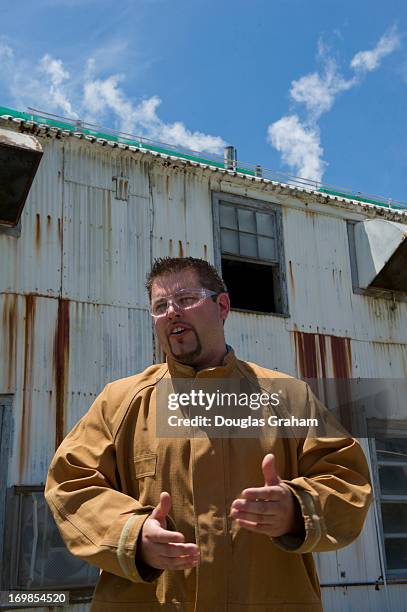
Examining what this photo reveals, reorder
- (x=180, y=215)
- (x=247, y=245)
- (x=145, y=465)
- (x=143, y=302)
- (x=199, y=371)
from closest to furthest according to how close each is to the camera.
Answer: (x=145, y=465) < (x=199, y=371) < (x=143, y=302) < (x=180, y=215) < (x=247, y=245)

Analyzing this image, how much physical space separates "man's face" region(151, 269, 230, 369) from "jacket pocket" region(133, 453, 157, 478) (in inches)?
16.4

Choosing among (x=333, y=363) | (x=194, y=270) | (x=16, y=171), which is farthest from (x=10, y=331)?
(x=194, y=270)

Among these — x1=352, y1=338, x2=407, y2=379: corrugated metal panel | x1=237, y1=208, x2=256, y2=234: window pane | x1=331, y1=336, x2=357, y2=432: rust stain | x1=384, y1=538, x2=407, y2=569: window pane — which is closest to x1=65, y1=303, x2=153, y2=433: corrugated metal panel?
x1=237, y1=208, x2=256, y2=234: window pane

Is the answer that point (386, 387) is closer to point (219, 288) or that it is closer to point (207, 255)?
point (207, 255)

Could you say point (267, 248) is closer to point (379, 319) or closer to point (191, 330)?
point (379, 319)

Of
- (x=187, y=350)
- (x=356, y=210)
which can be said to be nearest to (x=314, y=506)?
(x=187, y=350)

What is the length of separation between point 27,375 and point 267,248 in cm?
406

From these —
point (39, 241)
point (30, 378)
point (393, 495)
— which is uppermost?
point (39, 241)

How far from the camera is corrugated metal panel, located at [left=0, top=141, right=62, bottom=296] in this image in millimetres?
7355

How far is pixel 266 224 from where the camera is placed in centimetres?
949

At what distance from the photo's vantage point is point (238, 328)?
28.0ft

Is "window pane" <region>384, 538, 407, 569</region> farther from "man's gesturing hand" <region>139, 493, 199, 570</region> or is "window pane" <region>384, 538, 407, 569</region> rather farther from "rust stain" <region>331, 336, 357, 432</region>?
"man's gesturing hand" <region>139, 493, 199, 570</region>

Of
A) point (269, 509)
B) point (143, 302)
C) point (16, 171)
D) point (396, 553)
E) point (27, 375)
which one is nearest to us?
point (269, 509)

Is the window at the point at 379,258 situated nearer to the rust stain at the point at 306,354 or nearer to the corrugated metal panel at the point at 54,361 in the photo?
the rust stain at the point at 306,354
